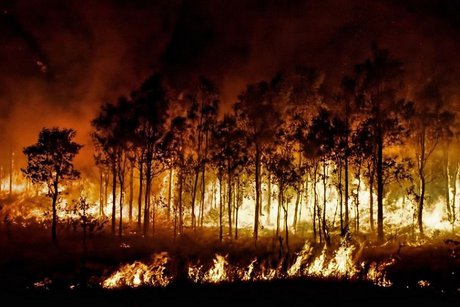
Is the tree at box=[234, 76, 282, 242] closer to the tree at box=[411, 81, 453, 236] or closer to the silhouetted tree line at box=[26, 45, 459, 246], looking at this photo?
the silhouetted tree line at box=[26, 45, 459, 246]

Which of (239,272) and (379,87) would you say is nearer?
(239,272)

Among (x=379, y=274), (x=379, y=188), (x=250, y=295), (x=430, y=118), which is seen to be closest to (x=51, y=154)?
(x=250, y=295)

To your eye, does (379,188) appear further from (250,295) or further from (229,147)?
(250,295)

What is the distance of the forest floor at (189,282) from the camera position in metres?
22.8

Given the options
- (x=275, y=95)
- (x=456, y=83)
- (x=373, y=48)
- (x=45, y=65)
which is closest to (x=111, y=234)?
(x=275, y=95)

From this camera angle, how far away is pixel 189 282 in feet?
83.5

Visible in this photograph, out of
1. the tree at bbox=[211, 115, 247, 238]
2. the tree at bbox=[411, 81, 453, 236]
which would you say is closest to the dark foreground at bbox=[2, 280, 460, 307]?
the tree at bbox=[211, 115, 247, 238]

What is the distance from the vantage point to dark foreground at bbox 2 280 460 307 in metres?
22.0

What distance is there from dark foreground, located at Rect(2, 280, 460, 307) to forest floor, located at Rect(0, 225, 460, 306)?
0.04m

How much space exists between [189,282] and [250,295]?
156 inches

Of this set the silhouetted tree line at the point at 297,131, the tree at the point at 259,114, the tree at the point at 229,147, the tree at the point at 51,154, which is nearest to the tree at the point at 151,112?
the silhouetted tree line at the point at 297,131

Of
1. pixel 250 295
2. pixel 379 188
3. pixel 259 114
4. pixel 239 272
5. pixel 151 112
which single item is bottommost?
pixel 250 295

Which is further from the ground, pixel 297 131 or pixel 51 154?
pixel 297 131

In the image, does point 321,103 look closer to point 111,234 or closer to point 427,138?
point 427,138
